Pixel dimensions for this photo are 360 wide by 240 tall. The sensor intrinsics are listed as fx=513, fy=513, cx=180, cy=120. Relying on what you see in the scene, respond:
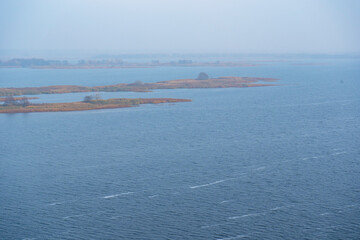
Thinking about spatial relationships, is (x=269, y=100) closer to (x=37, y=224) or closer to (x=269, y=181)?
(x=269, y=181)

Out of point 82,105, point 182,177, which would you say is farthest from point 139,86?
point 182,177

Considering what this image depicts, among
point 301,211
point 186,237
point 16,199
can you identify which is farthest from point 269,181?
point 16,199

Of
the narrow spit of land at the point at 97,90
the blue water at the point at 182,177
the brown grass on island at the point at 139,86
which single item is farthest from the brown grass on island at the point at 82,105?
the brown grass on island at the point at 139,86

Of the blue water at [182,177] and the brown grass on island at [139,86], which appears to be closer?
the blue water at [182,177]

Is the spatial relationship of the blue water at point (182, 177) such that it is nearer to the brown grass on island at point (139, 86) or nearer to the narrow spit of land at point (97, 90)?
the narrow spit of land at point (97, 90)

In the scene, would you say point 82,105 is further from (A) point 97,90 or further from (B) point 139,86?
(B) point 139,86

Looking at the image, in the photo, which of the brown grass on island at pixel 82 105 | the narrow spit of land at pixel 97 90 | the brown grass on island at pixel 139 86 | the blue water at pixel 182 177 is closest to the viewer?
the blue water at pixel 182 177
